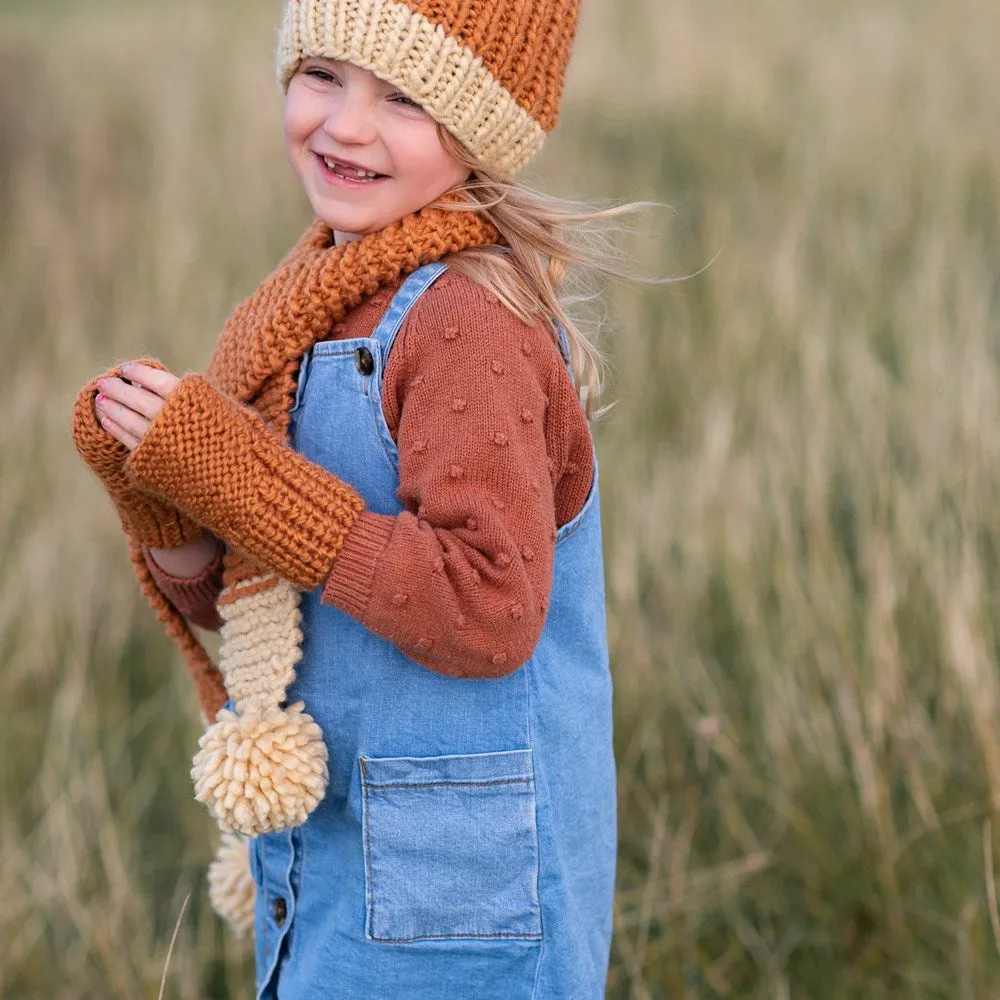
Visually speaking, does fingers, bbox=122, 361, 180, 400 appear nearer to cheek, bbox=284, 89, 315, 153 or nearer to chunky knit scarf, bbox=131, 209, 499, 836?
chunky knit scarf, bbox=131, 209, 499, 836

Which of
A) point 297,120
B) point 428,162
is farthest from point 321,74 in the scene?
point 428,162

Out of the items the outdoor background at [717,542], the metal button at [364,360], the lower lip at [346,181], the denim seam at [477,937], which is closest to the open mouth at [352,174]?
the lower lip at [346,181]

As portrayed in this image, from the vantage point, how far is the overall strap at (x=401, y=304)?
1.45 m

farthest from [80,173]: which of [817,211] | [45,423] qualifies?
[817,211]

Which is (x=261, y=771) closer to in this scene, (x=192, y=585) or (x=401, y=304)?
(x=192, y=585)

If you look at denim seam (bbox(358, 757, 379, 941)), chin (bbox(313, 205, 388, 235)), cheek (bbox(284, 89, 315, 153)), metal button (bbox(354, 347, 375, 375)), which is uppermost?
cheek (bbox(284, 89, 315, 153))

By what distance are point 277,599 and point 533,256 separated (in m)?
0.52

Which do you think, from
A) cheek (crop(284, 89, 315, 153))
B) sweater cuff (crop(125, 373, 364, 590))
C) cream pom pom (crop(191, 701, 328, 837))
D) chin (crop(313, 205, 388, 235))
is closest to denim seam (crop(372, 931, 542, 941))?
cream pom pom (crop(191, 701, 328, 837))

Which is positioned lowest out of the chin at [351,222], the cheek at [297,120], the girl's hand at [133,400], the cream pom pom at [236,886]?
the cream pom pom at [236,886]

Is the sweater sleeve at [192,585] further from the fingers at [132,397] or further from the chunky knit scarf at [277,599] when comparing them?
the fingers at [132,397]

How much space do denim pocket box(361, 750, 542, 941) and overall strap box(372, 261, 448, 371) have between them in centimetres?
48

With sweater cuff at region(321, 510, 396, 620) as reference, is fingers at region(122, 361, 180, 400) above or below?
above

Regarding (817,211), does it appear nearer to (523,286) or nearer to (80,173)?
(80,173)

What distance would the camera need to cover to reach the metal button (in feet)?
4.79
